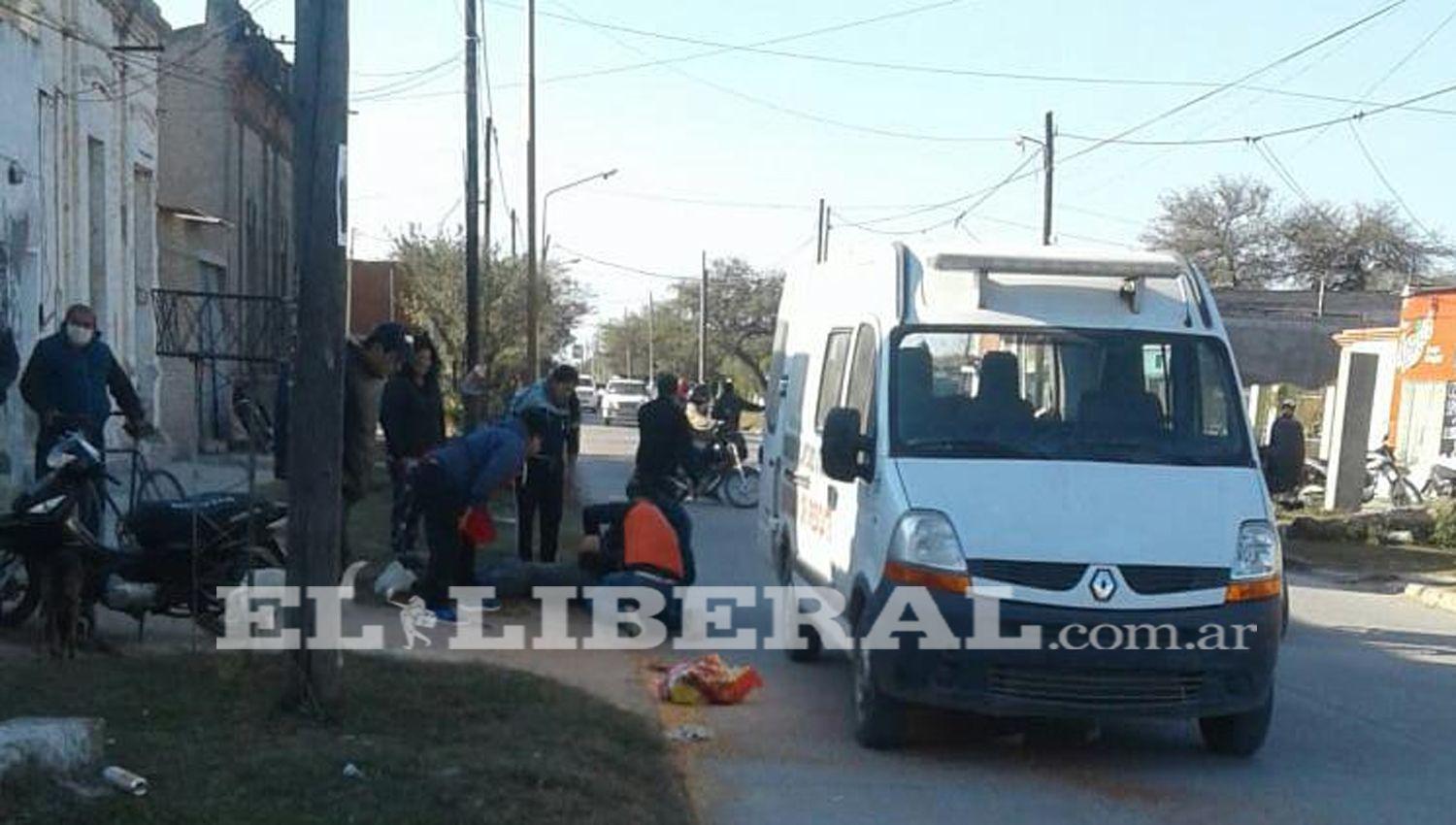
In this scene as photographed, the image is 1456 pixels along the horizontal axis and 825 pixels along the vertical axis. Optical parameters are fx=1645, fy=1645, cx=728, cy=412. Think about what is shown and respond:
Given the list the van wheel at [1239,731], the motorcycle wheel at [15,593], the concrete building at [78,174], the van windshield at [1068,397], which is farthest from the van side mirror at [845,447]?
the concrete building at [78,174]

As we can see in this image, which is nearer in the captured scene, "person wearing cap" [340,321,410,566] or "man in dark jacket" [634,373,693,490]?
"person wearing cap" [340,321,410,566]

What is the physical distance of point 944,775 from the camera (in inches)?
295

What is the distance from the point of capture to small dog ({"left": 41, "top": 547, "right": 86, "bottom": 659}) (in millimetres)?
8008

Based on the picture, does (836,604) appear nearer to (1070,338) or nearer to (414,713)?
(1070,338)

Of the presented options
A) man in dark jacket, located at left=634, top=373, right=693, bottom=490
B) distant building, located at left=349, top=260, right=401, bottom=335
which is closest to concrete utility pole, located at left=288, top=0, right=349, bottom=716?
man in dark jacket, located at left=634, top=373, right=693, bottom=490

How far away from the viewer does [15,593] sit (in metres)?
8.66

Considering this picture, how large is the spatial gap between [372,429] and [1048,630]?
527cm

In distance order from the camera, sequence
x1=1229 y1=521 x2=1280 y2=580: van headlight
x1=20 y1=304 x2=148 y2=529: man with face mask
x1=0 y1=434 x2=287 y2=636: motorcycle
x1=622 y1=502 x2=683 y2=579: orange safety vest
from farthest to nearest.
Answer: x1=622 y1=502 x2=683 y2=579: orange safety vest, x1=20 y1=304 x2=148 y2=529: man with face mask, x1=0 y1=434 x2=287 y2=636: motorcycle, x1=1229 y1=521 x2=1280 y2=580: van headlight

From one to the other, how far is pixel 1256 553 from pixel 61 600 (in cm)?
570

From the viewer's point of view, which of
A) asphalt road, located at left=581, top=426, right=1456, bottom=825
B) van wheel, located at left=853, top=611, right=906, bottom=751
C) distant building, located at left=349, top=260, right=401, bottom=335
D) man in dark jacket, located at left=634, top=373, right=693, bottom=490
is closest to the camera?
asphalt road, located at left=581, top=426, right=1456, bottom=825

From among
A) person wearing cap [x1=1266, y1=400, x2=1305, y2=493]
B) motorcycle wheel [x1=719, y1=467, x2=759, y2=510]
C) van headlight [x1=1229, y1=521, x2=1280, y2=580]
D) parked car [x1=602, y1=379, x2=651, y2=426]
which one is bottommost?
parked car [x1=602, y1=379, x2=651, y2=426]

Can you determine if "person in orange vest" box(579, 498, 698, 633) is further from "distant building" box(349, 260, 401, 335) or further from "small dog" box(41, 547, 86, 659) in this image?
"distant building" box(349, 260, 401, 335)

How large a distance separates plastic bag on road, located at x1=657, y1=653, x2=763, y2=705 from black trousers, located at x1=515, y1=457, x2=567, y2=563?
170 inches

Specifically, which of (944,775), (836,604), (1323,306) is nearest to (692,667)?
(836,604)
